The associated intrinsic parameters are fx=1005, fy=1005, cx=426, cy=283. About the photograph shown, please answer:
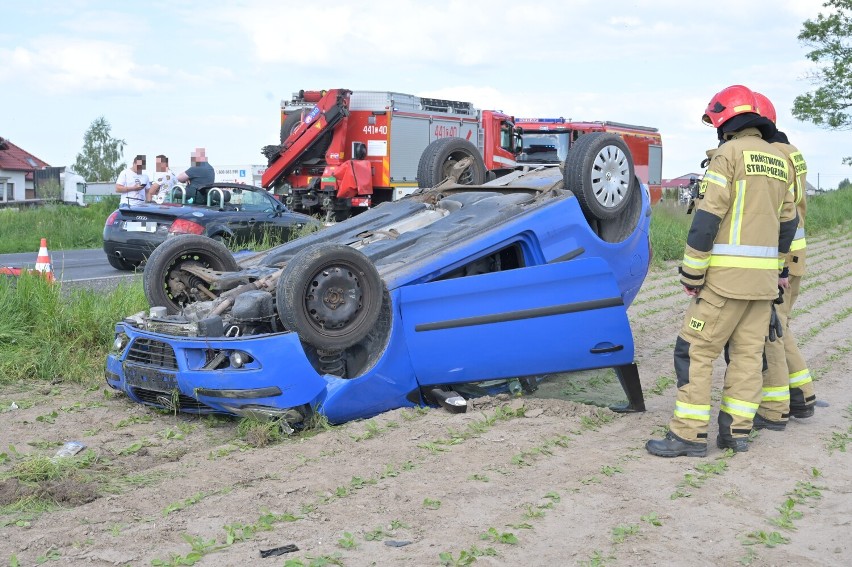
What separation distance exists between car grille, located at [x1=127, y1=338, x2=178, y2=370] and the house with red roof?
53155 millimetres

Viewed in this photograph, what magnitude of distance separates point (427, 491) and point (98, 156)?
70.2 meters

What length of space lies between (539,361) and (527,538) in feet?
6.75

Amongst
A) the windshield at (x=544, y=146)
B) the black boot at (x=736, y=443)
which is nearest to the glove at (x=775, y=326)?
the black boot at (x=736, y=443)

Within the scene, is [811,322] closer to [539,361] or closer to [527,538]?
[539,361]

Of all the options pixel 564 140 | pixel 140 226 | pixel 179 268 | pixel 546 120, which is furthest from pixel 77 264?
pixel 546 120

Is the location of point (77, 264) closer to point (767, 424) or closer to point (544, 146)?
point (767, 424)

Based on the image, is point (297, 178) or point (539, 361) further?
point (297, 178)

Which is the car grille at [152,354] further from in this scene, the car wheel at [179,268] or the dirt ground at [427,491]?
the car wheel at [179,268]

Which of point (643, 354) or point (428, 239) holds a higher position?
point (428, 239)

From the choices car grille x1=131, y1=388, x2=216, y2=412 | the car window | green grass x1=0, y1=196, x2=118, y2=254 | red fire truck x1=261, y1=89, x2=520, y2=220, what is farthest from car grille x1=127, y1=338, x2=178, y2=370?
red fire truck x1=261, y1=89, x2=520, y2=220

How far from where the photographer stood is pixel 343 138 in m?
21.3

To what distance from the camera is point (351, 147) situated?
71.2ft

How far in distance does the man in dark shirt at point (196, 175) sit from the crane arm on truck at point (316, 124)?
6.90 m

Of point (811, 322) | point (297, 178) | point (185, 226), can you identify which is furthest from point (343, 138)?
point (811, 322)
